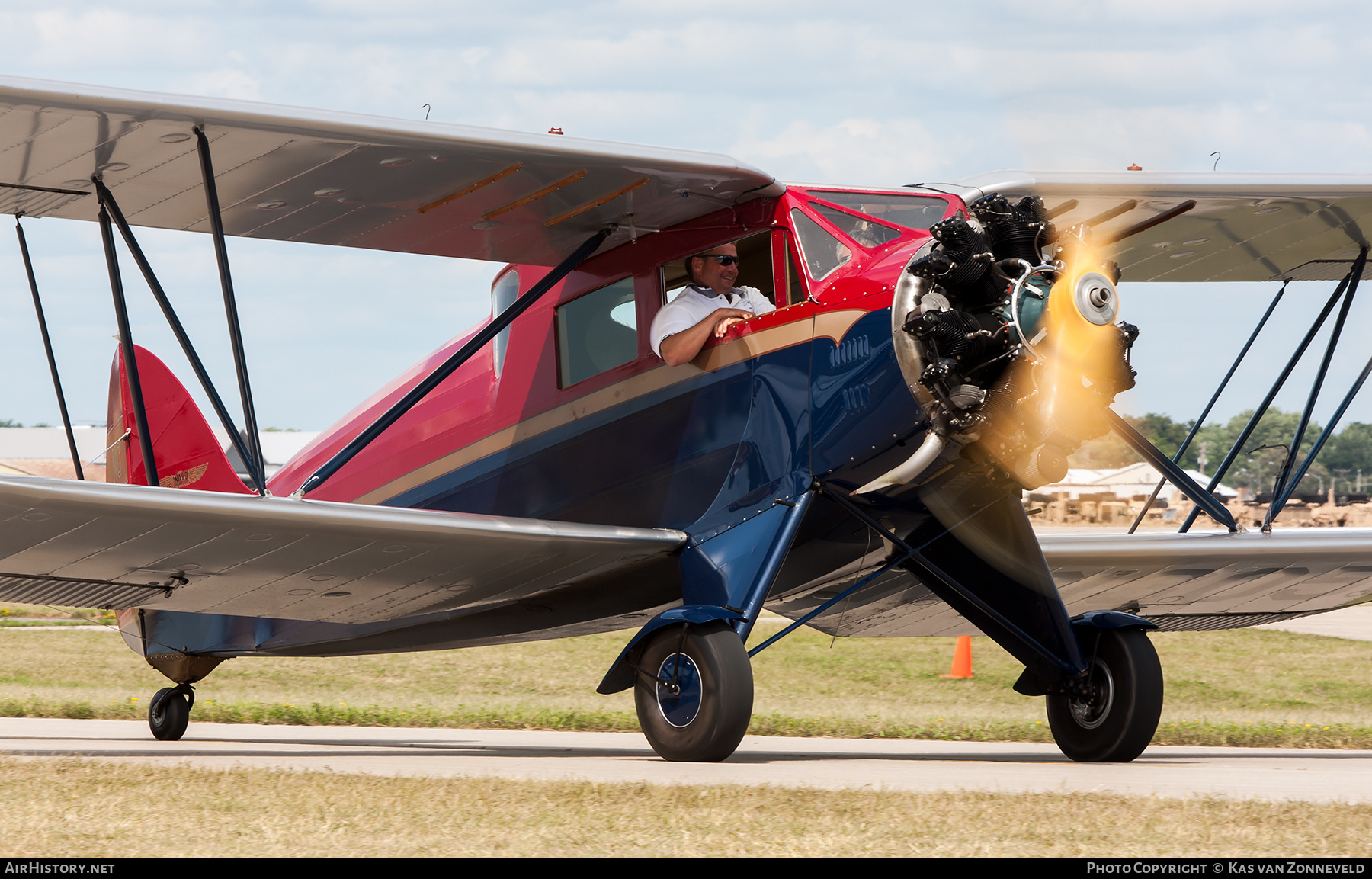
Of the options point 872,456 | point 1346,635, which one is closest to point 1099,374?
point 872,456

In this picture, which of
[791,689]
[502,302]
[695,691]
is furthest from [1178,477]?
[791,689]

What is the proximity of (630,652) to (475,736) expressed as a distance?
567cm

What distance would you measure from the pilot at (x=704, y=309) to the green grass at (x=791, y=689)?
474 centimetres

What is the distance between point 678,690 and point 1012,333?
Result: 7.97 feet

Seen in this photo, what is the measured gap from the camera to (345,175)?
28.5 ft

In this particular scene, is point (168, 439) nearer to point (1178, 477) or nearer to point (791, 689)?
point (1178, 477)

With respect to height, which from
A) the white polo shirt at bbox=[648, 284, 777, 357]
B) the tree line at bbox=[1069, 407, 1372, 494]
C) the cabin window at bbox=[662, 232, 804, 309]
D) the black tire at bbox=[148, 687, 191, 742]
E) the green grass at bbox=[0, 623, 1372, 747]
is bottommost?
the tree line at bbox=[1069, 407, 1372, 494]

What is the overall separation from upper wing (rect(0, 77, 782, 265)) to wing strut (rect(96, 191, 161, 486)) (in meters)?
0.40

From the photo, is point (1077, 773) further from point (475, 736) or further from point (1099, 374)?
point (475, 736)

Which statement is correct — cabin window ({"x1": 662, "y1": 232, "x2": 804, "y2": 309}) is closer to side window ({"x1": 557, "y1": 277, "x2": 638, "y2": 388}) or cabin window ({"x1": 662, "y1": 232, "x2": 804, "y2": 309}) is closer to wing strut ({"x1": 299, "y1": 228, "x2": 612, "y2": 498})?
side window ({"x1": 557, "y1": 277, "x2": 638, "y2": 388})

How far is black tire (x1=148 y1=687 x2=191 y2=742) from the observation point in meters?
12.0

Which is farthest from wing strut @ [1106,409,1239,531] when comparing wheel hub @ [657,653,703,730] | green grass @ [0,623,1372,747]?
wheel hub @ [657,653,703,730]
